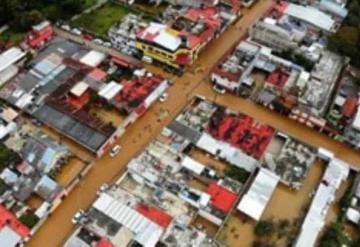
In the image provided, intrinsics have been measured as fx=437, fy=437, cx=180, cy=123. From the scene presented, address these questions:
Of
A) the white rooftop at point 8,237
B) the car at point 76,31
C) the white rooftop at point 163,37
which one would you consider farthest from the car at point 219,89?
the white rooftop at point 8,237

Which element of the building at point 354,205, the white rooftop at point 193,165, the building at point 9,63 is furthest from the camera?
the building at point 9,63

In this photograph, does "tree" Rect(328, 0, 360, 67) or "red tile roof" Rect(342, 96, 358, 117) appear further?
"tree" Rect(328, 0, 360, 67)

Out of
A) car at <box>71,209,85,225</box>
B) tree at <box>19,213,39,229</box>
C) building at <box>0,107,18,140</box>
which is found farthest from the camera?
building at <box>0,107,18,140</box>

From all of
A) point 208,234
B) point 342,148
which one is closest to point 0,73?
point 208,234

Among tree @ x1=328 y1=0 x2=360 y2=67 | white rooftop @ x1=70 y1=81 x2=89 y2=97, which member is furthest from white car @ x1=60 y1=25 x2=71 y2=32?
tree @ x1=328 y1=0 x2=360 y2=67

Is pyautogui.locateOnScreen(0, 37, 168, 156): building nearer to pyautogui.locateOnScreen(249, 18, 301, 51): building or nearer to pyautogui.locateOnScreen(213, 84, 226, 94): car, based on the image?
pyautogui.locateOnScreen(213, 84, 226, 94): car

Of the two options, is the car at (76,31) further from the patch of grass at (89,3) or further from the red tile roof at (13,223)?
the red tile roof at (13,223)
